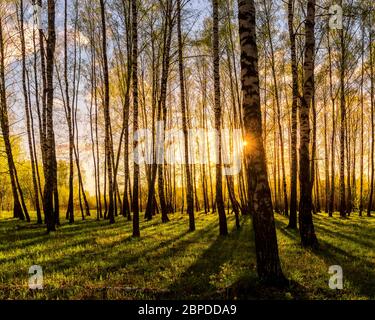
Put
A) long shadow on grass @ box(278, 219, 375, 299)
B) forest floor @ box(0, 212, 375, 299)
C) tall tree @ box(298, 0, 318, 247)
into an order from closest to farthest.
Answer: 1. forest floor @ box(0, 212, 375, 299)
2. long shadow on grass @ box(278, 219, 375, 299)
3. tall tree @ box(298, 0, 318, 247)

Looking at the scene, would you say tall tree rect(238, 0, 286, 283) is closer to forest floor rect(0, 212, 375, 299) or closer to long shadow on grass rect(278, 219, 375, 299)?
forest floor rect(0, 212, 375, 299)

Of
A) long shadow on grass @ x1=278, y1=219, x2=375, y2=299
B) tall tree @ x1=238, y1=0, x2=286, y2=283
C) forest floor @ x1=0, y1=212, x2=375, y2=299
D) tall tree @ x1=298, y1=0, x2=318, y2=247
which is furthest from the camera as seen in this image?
tall tree @ x1=298, y1=0, x2=318, y2=247

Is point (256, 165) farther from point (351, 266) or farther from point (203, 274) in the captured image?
point (351, 266)

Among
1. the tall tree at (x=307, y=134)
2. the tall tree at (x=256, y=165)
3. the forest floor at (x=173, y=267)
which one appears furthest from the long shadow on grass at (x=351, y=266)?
the tall tree at (x=256, y=165)

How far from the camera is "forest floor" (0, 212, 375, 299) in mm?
5395

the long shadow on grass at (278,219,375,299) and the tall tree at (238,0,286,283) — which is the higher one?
the tall tree at (238,0,286,283)

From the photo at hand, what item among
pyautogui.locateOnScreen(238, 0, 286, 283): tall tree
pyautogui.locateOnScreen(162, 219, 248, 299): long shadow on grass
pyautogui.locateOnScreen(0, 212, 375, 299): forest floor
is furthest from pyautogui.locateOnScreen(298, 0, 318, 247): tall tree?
pyautogui.locateOnScreen(238, 0, 286, 283): tall tree

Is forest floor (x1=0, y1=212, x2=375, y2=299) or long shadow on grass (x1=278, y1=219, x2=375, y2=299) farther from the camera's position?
long shadow on grass (x1=278, y1=219, x2=375, y2=299)

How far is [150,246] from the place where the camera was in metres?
10.4

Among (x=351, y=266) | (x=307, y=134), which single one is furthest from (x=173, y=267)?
(x=307, y=134)

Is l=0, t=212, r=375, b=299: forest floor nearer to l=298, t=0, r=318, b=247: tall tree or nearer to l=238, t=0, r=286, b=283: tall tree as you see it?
l=238, t=0, r=286, b=283: tall tree

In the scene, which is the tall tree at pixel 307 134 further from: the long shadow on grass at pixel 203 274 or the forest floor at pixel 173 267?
the long shadow on grass at pixel 203 274

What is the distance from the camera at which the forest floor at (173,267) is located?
212 inches
